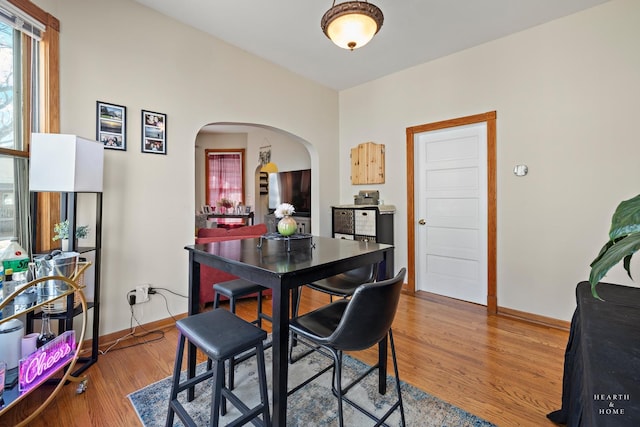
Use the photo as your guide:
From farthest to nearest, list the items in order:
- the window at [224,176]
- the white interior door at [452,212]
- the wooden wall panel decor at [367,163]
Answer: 1. the window at [224,176]
2. the wooden wall panel decor at [367,163]
3. the white interior door at [452,212]

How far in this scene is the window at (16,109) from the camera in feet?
6.38

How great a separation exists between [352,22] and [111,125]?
2126 mm

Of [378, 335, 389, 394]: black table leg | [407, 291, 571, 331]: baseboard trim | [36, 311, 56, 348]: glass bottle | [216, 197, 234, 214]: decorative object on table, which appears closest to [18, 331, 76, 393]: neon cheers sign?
[36, 311, 56, 348]: glass bottle

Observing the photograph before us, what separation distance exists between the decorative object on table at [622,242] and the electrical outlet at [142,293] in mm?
3064

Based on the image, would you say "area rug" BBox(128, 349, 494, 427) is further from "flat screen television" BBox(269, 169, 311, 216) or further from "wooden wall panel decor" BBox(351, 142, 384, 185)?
"flat screen television" BBox(269, 169, 311, 216)

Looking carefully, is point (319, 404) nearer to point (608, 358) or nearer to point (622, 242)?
point (608, 358)

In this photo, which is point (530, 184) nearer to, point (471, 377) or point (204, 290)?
point (471, 377)

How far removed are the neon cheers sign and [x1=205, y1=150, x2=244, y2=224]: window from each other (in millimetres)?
5933

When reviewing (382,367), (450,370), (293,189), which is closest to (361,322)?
(382,367)

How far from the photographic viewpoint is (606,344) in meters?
0.96

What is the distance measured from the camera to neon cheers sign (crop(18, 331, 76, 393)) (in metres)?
1.52

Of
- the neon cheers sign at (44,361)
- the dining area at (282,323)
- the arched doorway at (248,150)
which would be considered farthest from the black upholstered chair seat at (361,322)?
the arched doorway at (248,150)

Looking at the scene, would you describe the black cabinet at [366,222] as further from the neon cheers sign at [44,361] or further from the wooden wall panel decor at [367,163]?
the neon cheers sign at [44,361]

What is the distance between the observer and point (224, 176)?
772 cm
